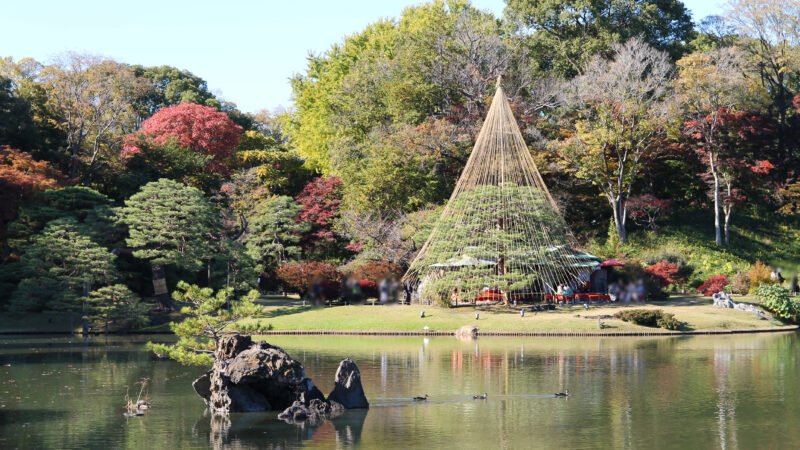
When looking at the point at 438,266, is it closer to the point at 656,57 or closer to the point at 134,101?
the point at 656,57

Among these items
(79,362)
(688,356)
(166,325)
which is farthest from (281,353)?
(166,325)

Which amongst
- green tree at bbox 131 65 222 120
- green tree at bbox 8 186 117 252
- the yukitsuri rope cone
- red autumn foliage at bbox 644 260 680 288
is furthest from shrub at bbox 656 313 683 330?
green tree at bbox 131 65 222 120

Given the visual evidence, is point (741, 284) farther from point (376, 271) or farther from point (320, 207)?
point (320, 207)

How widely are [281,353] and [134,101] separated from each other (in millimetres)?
60885

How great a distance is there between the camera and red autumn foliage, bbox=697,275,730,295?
4803cm

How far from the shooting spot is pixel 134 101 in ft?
253

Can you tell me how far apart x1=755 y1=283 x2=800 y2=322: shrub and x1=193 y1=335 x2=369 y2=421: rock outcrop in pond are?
2745 cm

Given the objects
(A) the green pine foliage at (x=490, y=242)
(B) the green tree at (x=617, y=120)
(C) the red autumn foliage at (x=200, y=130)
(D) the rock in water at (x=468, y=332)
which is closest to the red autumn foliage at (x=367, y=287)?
(A) the green pine foliage at (x=490, y=242)

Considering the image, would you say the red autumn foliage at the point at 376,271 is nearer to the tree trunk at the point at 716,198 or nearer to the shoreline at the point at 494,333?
the shoreline at the point at 494,333

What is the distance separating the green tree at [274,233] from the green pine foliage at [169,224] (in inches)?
254

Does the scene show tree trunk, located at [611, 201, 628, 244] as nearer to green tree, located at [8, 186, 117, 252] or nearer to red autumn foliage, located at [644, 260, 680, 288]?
red autumn foliage, located at [644, 260, 680, 288]

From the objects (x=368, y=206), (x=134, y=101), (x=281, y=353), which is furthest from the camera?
(x=134, y=101)

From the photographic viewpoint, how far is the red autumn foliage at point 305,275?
4903 cm

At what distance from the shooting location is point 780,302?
42.2m
